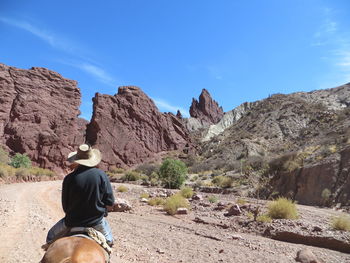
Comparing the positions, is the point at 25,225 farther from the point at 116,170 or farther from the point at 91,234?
the point at 116,170

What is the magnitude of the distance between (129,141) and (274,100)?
108 ft

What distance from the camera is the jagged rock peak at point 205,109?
395ft

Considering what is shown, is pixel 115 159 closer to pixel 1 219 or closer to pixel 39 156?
pixel 39 156

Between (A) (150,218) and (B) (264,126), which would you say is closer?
(A) (150,218)

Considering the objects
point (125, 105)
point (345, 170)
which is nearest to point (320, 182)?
point (345, 170)

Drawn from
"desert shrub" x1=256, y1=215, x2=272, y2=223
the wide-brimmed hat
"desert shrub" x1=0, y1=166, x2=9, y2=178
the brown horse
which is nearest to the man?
the wide-brimmed hat

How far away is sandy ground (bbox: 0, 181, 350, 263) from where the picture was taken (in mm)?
7235

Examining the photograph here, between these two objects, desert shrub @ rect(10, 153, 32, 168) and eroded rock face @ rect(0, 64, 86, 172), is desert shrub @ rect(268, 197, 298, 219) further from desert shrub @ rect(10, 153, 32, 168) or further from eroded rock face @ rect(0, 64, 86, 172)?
eroded rock face @ rect(0, 64, 86, 172)

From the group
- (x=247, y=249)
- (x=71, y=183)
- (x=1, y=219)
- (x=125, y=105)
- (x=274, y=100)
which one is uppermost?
(x=274, y=100)

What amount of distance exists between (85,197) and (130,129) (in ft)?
162

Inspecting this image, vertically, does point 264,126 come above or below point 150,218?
above

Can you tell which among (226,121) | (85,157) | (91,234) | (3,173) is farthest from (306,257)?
(226,121)

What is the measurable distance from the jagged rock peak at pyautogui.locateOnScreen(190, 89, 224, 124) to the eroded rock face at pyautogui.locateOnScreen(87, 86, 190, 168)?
57788mm

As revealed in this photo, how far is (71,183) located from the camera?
421 cm
